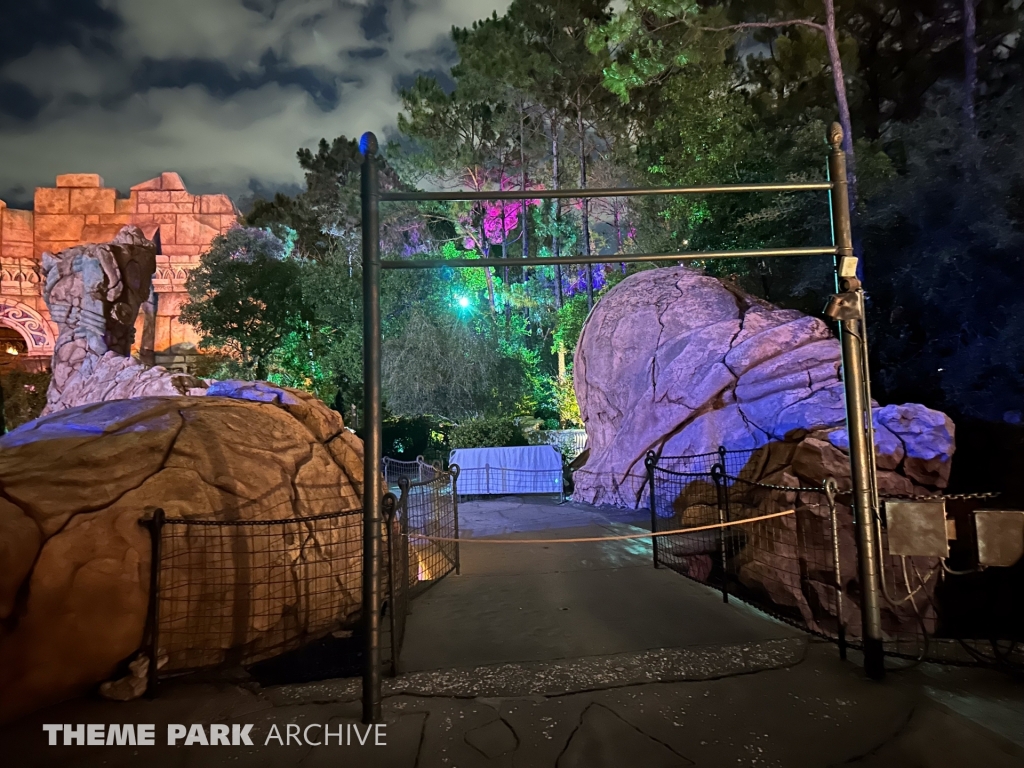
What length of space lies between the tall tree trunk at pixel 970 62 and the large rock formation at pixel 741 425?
4.79m

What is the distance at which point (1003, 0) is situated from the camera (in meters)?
13.1

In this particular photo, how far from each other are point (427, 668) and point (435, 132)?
26.0m

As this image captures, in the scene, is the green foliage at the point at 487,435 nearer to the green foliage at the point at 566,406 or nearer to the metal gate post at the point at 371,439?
the green foliage at the point at 566,406

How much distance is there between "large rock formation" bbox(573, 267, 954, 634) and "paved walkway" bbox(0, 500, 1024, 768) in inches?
92.1

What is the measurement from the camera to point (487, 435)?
678 inches

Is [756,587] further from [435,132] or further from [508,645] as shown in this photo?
[435,132]

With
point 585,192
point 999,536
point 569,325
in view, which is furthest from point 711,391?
point 569,325

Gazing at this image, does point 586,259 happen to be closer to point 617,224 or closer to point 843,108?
point 843,108

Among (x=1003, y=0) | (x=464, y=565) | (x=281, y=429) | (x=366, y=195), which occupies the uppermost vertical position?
(x=1003, y=0)

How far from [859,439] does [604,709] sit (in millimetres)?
2255

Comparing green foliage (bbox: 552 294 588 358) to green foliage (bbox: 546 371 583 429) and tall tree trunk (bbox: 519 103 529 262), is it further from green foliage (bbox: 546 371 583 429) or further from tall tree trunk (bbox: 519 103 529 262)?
tall tree trunk (bbox: 519 103 529 262)

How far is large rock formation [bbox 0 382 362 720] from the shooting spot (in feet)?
10.9

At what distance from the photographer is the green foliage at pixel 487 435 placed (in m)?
17.1

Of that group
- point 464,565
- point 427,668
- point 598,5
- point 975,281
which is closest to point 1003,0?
point 975,281
